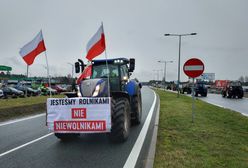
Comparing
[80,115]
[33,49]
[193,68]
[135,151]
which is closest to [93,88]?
[80,115]

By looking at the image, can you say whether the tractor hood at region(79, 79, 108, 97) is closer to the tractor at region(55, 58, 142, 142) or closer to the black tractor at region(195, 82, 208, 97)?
the tractor at region(55, 58, 142, 142)

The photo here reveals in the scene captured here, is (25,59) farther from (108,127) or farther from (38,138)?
(108,127)

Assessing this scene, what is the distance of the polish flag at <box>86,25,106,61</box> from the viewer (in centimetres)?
683

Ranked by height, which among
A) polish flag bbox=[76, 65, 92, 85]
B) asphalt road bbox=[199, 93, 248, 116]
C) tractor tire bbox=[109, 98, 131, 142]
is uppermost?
polish flag bbox=[76, 65, 92, 85]

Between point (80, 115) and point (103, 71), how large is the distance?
8.31 feet

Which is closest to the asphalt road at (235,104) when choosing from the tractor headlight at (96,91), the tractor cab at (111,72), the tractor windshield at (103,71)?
the tractor cab at (111,72)

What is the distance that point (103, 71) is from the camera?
26.9ft

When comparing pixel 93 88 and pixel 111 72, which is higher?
pixel 111 72

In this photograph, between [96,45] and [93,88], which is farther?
[96,45]

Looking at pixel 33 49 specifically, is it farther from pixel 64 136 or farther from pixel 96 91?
pixel 64 136

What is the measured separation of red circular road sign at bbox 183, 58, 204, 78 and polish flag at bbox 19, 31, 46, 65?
5730 millimetres

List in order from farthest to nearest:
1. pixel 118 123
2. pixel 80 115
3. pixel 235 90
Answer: pixel 235 90 → pixel 118 123 → pixel 80 115

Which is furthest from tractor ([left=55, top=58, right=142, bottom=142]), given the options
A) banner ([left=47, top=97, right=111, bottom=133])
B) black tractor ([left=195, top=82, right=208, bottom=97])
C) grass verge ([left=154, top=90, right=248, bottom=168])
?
black tractor ([left=195, top=82, right=208, bottom=97])

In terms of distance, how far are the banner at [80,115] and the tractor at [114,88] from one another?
1.29 feet
